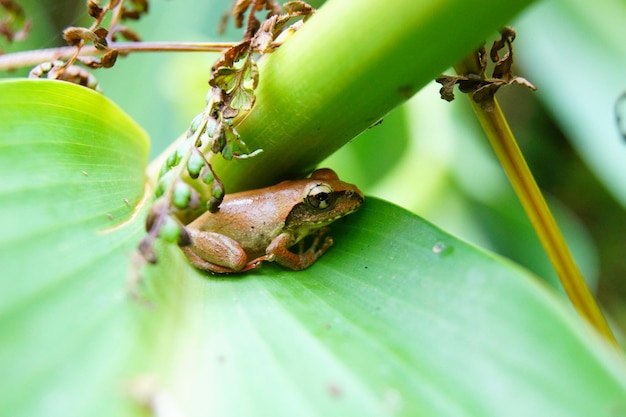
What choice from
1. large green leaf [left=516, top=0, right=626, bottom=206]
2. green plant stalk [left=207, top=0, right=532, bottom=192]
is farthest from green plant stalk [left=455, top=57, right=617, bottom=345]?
large green leaf [left=516, top=0, right=626, bottom=206]

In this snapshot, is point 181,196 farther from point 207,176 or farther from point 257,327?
point 257,327

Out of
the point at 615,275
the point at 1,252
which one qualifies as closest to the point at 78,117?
the point at 1,252

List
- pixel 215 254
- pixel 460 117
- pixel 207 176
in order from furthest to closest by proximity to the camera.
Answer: pixel 460 117 → pixel 215 254 → pixel 207 176

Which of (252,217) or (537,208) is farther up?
(537,208)

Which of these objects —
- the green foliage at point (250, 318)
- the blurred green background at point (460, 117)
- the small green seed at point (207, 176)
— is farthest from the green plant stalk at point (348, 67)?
the blurred green background at point (460, 117)

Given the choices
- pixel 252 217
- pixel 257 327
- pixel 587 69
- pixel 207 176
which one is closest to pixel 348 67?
pixel 207 176

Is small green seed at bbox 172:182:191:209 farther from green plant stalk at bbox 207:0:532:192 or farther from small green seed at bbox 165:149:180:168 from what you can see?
green plant stalk at bbox 207:0:532:192

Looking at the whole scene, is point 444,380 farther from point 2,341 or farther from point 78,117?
point 78,117
